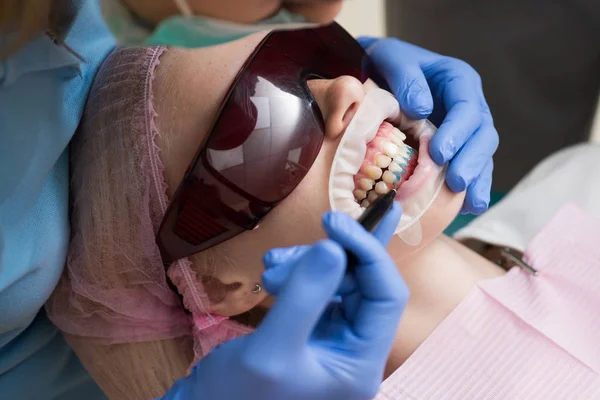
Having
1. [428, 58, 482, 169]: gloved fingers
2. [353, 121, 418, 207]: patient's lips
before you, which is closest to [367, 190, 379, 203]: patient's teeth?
[353, 121, 418, 207]: patient's lips

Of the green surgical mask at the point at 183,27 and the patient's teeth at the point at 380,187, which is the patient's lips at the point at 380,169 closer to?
the patient's teeth at the point at 380,187

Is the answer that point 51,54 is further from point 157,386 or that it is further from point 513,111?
point 513,111

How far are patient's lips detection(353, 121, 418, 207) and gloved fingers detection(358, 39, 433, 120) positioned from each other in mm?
81

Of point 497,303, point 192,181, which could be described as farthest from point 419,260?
point 192,181

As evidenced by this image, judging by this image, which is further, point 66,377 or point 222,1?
point 66,377

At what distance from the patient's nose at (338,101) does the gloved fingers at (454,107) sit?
5.2 inches

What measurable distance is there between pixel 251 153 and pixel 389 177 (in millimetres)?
190

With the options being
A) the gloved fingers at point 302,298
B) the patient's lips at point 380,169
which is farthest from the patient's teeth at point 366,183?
the gloved fingers at point 302,298

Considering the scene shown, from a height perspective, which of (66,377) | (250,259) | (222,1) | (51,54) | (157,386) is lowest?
(66,377)

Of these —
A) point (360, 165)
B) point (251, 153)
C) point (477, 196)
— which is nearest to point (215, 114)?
point (251, 153)

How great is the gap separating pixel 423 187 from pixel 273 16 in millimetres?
355

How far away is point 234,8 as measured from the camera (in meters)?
0.54

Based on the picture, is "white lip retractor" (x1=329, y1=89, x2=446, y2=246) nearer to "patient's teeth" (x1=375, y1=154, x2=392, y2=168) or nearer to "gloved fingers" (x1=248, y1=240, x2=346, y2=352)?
"patient's teeth" (x1=375, y1=154, x2=392, y2=168)

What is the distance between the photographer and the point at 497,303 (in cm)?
97
